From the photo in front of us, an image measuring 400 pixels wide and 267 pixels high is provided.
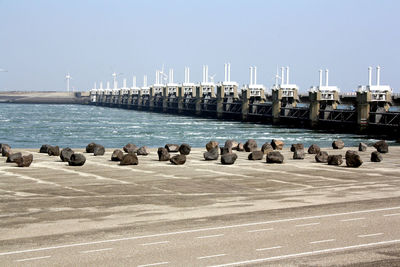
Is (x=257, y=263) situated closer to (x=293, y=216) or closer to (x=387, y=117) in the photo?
(x=293, y=216)

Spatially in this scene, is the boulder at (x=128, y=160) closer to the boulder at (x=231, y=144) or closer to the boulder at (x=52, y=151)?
the boulder at (x=52, y=151)

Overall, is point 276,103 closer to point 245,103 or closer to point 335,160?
point 245,103

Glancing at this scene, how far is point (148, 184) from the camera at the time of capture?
1394 inches

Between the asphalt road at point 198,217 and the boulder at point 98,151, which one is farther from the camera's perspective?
the boulder at point 98,151

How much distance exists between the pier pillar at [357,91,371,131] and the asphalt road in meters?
73.6

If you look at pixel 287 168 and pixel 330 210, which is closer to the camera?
pixel 330 210

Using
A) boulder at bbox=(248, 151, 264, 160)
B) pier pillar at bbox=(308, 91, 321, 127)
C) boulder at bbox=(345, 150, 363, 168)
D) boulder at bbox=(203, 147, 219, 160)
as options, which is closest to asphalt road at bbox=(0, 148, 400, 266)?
boulder at bbox=(345, 150, 363, 168)

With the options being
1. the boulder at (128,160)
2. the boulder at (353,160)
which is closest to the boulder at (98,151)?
the boulder at (128,160)

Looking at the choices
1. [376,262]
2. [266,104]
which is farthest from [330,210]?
[266,104]

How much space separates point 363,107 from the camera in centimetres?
11519

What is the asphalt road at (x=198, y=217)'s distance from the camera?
60.4 feet

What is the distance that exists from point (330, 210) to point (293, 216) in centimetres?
226

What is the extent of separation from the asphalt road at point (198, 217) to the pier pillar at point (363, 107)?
7360cm

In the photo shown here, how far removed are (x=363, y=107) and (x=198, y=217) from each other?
94.9 meters
